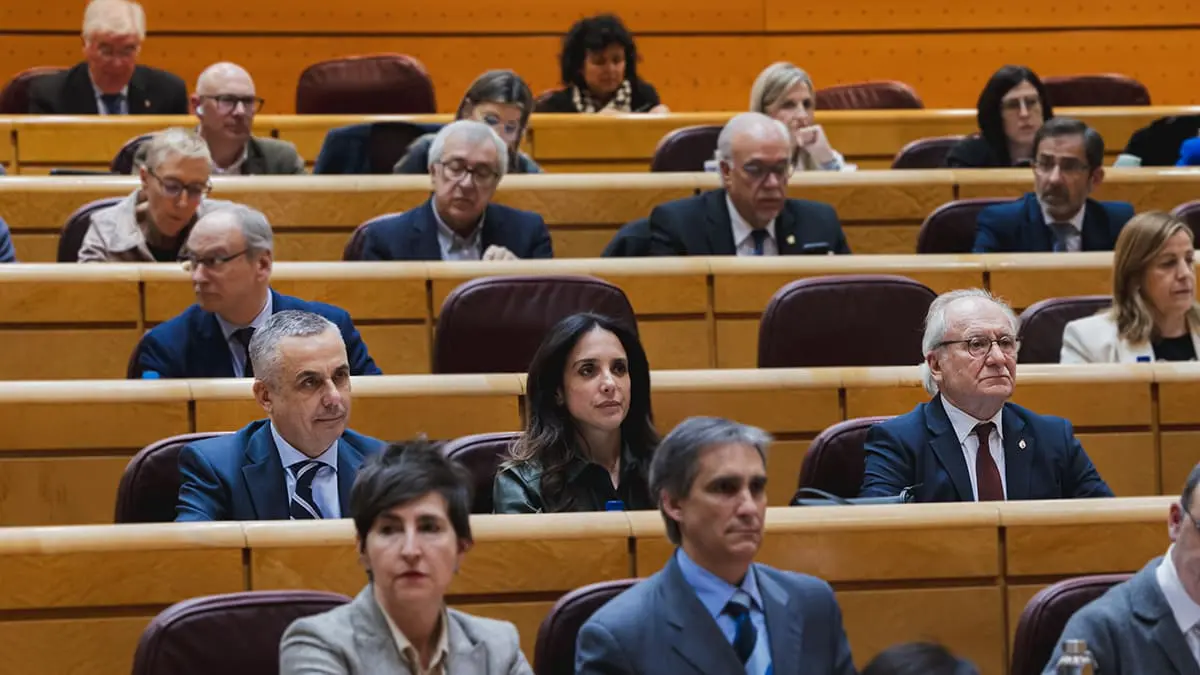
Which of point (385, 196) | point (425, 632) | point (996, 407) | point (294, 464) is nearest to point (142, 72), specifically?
point (385, 196)

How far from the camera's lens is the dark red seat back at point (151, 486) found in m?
2.57

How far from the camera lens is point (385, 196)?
4.27m

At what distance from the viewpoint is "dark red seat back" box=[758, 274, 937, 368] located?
3.34m

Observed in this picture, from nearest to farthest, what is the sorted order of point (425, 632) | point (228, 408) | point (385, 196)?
point (425, 632)
point (228, 408)
point (385, 196)

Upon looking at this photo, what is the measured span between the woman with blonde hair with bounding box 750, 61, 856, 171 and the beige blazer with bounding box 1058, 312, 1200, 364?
143 centimetres

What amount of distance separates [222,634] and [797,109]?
3.02m

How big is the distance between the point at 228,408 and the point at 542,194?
147 cm

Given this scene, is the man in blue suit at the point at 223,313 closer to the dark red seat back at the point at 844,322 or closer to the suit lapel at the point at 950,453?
the dark red seat back at the point at 844,322

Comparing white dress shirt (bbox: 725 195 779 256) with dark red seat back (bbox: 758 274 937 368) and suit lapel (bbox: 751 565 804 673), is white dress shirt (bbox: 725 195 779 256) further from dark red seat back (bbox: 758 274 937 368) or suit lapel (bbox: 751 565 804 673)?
suit lapel (bbox: 751 565 804 673)

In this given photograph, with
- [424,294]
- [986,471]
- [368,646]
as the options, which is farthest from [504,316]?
[368,646]

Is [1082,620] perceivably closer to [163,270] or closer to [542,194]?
[163,270]

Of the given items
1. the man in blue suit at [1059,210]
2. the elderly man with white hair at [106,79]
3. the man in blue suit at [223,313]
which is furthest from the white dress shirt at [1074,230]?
the elderly man with white hair at [106,79]

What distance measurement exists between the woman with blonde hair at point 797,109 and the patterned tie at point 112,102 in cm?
184

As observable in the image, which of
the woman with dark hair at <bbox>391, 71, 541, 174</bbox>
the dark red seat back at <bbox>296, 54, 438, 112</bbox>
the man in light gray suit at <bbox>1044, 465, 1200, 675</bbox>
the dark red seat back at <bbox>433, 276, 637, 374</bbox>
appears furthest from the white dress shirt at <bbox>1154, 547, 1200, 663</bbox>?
the dark red seat back at <bbox>296, 54, 438, 112</bbox>
